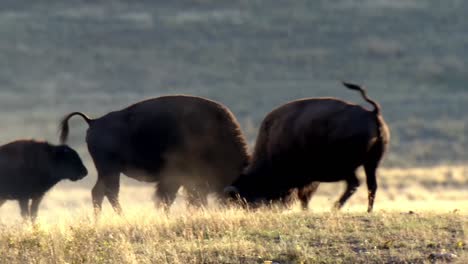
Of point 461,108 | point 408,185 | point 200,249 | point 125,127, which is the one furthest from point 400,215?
point 461,108

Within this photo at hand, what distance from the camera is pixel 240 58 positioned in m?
57.8

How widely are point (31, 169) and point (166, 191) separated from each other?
2904 mm

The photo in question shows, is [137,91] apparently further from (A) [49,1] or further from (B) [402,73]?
(A) [49,1]

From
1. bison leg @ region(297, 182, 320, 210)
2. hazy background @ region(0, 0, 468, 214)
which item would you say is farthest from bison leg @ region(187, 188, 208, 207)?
hazy background @ region(0, 0, 468, 214)

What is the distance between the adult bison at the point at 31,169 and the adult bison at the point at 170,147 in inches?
74.8

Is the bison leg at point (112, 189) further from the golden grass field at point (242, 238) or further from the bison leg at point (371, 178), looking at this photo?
the bison leg at point (371, 178)

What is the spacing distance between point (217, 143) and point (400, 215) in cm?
408

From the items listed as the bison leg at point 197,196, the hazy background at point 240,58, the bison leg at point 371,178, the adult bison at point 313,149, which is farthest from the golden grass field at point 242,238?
the hazy background at point 240,58

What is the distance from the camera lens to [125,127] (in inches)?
639

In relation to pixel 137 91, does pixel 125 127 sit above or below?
above

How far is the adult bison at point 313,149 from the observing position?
13.9 m

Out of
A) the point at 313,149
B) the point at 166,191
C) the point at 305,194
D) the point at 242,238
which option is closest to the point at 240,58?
the point at 166,191

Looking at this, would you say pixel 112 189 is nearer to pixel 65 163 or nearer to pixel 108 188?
pixel 108 188

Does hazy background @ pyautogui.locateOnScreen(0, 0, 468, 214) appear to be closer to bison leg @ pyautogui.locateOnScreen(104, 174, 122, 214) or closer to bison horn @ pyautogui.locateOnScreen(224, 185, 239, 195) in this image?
bison leg @ pyautogui.locateOnScreen(104, 174, 122, 214)
